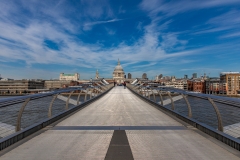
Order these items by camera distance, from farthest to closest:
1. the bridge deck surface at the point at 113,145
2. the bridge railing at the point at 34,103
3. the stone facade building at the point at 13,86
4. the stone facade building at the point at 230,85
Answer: the stone facade building at the point at 13,86 → the stone facade building at the point at 230,85 → the bridge railing at the point at 34,103 → the bridge deck surface at the point at 113,145

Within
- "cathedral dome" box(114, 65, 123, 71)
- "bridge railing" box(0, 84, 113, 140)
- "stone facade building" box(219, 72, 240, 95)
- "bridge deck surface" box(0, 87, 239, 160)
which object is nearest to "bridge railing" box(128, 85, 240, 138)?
"bridge deck surface" box(0, 87, 239, 160)

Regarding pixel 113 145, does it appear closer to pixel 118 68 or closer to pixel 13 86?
pixel 13 86

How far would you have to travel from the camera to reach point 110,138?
6.26 metres

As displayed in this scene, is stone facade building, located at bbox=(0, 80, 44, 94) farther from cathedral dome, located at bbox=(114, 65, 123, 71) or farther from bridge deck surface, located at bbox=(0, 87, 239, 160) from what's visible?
bridge deck surface, located at bbox=(0, 87, 239, 160)

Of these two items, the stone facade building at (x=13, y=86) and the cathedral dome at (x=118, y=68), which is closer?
the stone facade building at (x=13, y=86)

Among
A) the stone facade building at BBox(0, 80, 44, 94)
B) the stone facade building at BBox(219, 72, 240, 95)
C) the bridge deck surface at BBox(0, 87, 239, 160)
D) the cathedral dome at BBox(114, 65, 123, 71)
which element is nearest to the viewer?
the bridge deck surface at BBox(0, 87, 239, 160)

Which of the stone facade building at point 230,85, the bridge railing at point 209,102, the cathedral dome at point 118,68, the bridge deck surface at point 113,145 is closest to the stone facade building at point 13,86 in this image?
the cathedral dome at point 118,68

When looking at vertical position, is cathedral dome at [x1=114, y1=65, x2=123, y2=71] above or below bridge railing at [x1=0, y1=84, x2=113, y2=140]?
above

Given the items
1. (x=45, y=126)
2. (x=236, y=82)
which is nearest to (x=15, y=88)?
(x=236, y=82)

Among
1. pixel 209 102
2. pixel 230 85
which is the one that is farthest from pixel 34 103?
pixel 230 85

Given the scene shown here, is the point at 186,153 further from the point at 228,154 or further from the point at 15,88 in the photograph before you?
the point at 15,88

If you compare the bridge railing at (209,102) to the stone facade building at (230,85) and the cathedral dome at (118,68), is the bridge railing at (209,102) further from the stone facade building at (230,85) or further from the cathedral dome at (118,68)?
the cathedral dome at (118,68)

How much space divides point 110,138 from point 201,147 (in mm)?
2258

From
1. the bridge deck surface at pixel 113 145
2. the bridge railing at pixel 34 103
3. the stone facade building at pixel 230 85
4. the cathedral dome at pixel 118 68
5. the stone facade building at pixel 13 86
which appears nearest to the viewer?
the bridge deck surface at pixel 113 145
